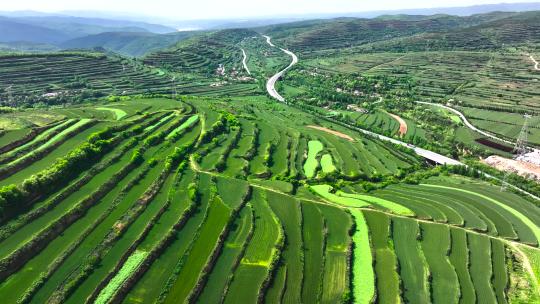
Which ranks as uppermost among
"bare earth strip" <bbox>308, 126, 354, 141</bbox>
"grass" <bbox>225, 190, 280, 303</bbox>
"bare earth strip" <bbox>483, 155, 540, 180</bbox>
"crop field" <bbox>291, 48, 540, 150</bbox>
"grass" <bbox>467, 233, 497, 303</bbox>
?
"crop field" <bbox>291, 48, 540, 150</bbox>

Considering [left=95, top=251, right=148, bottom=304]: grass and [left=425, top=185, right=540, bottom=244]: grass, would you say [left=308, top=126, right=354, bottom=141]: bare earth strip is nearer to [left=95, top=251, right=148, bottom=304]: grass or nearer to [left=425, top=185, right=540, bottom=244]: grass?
[left=425, top=185, right=540, bottom=244]: grass

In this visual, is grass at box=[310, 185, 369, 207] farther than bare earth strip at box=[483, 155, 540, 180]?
No

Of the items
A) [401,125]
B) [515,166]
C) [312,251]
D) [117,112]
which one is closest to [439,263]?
[312,251]

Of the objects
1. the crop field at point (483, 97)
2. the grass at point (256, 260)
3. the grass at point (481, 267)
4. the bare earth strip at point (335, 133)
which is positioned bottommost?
the grass at point (481, 267)

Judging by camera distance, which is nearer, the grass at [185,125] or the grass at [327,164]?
the grass at [327,164]

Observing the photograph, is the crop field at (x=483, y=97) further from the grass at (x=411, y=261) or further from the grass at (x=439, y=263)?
the grass at (x=411, y=261)

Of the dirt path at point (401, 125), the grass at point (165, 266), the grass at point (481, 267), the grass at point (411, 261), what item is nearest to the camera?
the grass at point (165, 266)

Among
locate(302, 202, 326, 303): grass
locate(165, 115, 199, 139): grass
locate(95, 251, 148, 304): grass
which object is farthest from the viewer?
locate(165, 115, 199, 139): grass

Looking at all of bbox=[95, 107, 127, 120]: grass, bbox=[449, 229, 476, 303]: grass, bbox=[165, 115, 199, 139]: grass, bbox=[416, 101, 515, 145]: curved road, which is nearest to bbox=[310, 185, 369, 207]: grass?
bbox=[449, 229, 476, 303]: grass

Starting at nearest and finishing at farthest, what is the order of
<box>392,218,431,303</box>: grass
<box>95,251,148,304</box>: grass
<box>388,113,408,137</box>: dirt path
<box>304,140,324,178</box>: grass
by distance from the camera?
<box>95,251,148,304</box>: grass < <box>392,218,431,303</box>: grass < <box>304,140,324,178</box>: grass < <box>388,113,408,137</box>: dirt path

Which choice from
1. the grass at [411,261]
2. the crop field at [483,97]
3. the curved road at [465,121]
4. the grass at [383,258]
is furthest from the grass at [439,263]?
the curved road at [465,121]

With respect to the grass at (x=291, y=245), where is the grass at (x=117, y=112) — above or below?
above

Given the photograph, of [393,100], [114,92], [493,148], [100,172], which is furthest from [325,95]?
[100,172]
